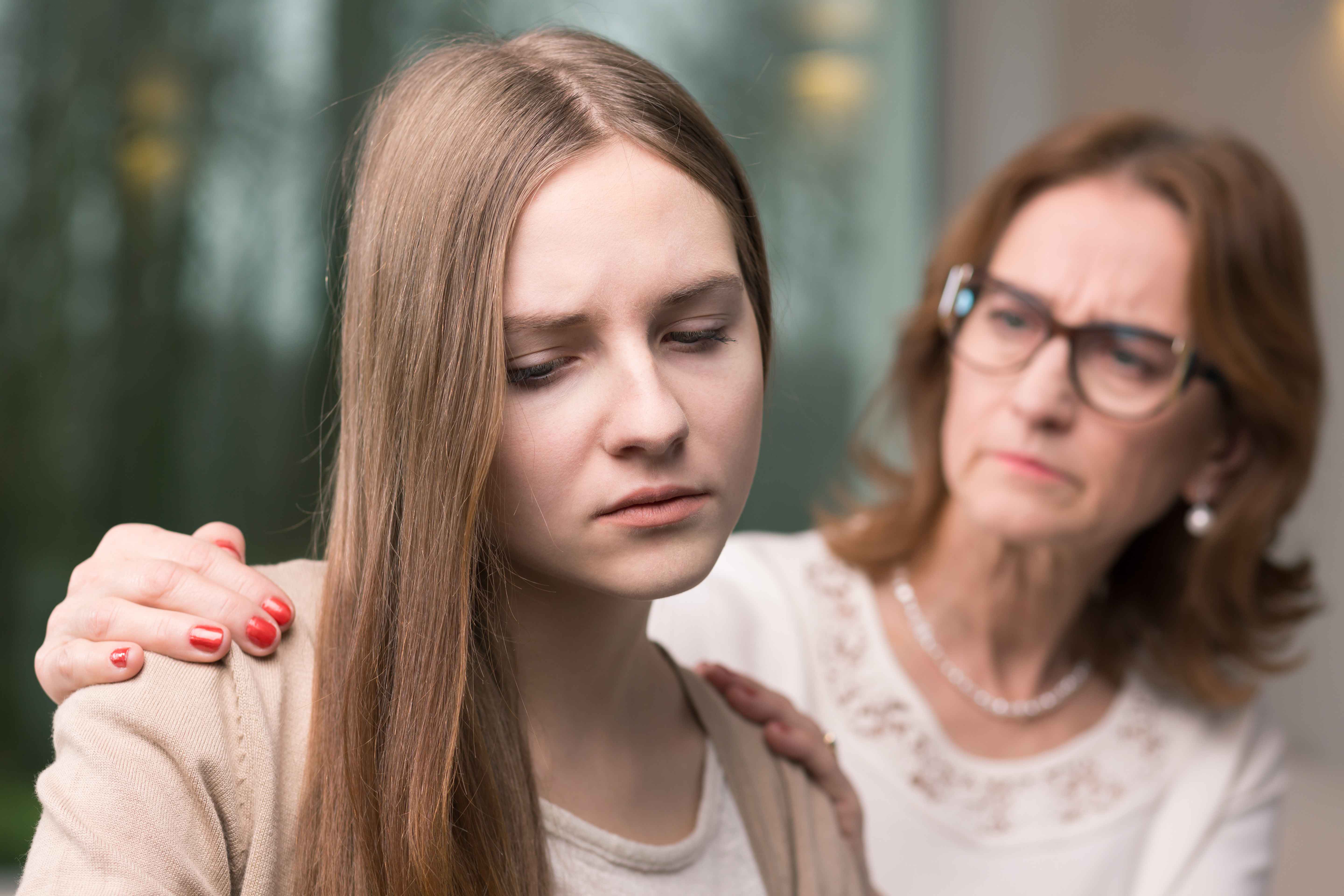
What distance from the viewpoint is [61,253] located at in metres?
2.31

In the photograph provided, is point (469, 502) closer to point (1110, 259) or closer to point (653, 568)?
point (653, 568)

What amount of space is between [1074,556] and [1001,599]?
124mm

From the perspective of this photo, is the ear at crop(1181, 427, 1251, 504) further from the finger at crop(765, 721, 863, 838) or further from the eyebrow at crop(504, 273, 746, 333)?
the eyebrow at crop(504, 273, 746, 333)

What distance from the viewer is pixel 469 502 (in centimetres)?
74

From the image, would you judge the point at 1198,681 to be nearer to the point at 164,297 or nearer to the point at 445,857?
the point at 445,857

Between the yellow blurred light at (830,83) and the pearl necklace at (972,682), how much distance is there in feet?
6.41

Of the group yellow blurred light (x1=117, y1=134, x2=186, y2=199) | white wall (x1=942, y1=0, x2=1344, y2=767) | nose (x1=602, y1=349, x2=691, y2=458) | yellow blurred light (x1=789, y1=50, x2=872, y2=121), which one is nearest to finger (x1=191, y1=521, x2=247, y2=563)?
nose (x1=602, y1=349, x2=691, y2=458)

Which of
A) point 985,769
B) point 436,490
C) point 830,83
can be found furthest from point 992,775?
point 830,83

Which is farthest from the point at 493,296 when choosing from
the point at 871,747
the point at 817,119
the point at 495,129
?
the point at 817,119

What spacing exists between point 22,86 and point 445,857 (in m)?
2.14

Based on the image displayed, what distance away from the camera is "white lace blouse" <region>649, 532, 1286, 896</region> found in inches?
61.3

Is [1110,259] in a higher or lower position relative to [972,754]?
higher

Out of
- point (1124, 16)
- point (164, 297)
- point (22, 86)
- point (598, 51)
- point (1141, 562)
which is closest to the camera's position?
point (598, 51)

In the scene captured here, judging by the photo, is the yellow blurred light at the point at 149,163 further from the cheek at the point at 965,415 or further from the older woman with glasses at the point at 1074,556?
the cheek at the point at 965,415
